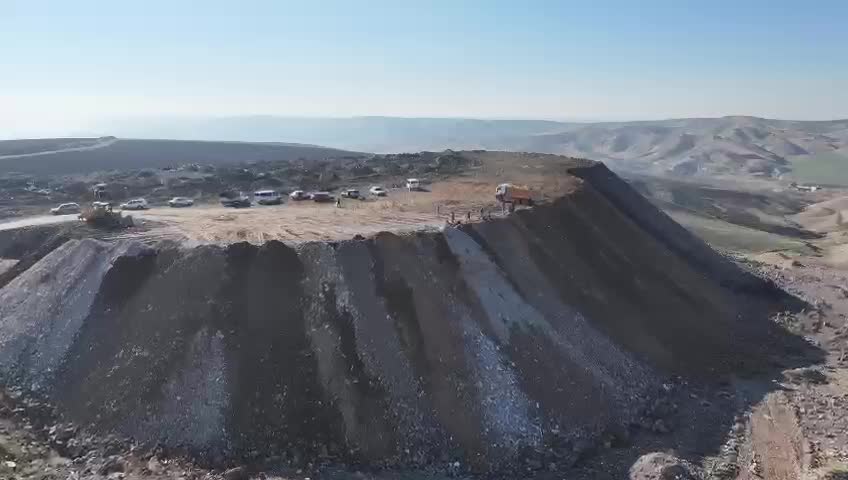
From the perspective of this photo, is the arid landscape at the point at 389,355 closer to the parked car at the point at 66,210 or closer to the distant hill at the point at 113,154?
the parked car at the point at 66,210

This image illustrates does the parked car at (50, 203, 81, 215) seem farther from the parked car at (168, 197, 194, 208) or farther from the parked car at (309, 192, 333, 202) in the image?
the parked car at (309, 192, 333, 202)

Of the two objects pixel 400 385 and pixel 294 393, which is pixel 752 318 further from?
pixel 294 393

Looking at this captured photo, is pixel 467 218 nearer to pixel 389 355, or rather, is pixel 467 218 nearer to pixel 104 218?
pixel 389 355

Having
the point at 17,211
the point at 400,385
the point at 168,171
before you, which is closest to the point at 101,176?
the point at 168,171

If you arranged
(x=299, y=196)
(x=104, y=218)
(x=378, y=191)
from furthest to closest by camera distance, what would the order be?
(x=378, y=191)
(x=299, y=196)
(x=104, y=218)

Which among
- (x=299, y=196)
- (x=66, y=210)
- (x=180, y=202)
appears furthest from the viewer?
(x=299, y=196)

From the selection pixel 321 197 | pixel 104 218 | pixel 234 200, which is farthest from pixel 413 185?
pixel 104 218

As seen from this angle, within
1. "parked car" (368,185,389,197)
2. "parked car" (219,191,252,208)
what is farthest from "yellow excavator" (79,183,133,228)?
"parked car" (368,185,389,197)
